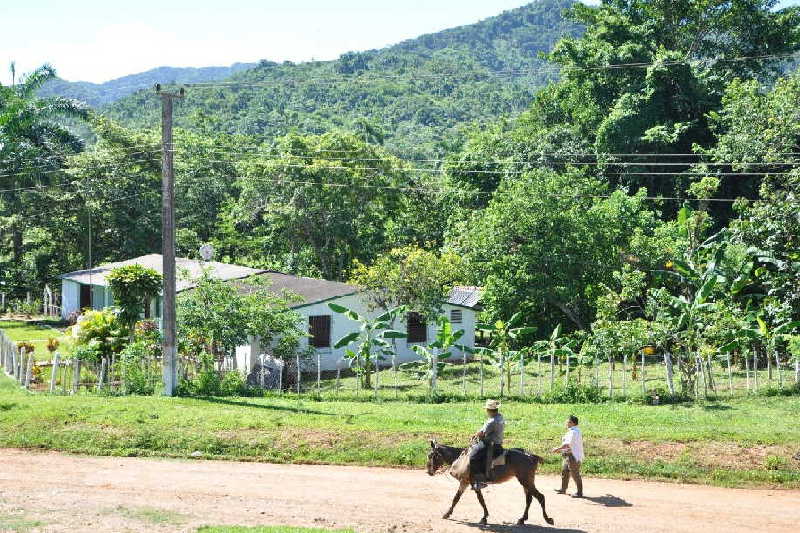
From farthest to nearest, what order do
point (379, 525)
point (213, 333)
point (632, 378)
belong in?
1. point (632, 378)
2. point (213, 333)
3. point (379, 525)

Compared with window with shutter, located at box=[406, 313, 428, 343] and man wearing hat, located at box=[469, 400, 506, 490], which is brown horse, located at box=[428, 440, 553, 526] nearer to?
man wearing hat, located at box=[469, 400, 506, 490]

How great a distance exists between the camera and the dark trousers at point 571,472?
1562cm

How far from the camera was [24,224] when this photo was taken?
54781mm

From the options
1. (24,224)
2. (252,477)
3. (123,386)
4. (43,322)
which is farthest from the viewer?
(24,224)

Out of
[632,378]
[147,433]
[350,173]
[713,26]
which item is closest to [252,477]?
[147,433]

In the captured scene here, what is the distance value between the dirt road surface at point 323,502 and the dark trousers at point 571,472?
0.96ft

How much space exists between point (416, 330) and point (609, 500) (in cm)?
1967

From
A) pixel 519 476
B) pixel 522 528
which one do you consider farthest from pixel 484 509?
pixel 519 476

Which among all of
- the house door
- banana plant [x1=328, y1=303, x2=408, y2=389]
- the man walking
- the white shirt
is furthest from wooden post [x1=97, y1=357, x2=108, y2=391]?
the house door

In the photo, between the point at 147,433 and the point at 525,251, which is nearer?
the point at 147,433

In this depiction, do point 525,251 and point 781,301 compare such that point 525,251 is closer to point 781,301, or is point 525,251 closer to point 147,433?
point 781,301

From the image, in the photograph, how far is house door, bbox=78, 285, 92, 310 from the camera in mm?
48000

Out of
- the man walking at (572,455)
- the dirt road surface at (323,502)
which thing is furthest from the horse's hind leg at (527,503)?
the man walking at (572,455)

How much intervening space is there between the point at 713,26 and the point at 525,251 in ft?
75.9
